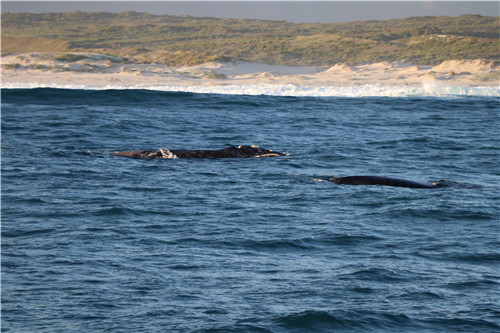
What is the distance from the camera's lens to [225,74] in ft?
159

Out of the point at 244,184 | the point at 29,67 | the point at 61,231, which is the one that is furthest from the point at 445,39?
the point at 61,231

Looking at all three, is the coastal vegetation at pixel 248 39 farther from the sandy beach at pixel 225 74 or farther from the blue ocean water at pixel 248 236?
the blue ocean water at pixel 248 236

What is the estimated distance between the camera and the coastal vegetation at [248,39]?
187 ft

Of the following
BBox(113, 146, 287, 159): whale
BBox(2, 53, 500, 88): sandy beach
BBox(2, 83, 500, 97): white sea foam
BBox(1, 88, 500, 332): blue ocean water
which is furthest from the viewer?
BBox(2, 53, 500, 88): sandy beach

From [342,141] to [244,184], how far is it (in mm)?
8099

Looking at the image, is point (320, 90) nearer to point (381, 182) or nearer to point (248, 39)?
point (381, 182)

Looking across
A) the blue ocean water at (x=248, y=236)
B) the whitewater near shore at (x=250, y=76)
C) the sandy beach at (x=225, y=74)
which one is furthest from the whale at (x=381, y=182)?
the sandy beach at (x=225, y=74)

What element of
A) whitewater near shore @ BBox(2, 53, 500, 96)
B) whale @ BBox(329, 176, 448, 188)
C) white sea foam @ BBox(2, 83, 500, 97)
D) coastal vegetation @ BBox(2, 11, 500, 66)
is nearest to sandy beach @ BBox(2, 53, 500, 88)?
whitewater near shore @ BBox(2, 53, 500, 96)

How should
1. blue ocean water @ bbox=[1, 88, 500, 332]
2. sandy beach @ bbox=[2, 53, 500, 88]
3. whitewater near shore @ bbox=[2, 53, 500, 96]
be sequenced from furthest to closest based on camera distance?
sandy beach @ bbox=[2, 53, 500, 88] → whitewater near shore @ bbox=[2, 53, 500, 96] → blue ocean water @ bbox=[1, 88, 500, 332]

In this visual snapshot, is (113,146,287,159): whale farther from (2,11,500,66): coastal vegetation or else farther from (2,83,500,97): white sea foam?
(2,11,500,66): coastal vegetation

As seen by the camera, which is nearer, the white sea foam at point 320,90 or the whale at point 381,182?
the whale at point 381,182

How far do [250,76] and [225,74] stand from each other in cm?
185

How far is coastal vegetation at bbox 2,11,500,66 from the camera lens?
5700cm

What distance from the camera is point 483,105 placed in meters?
35.0
